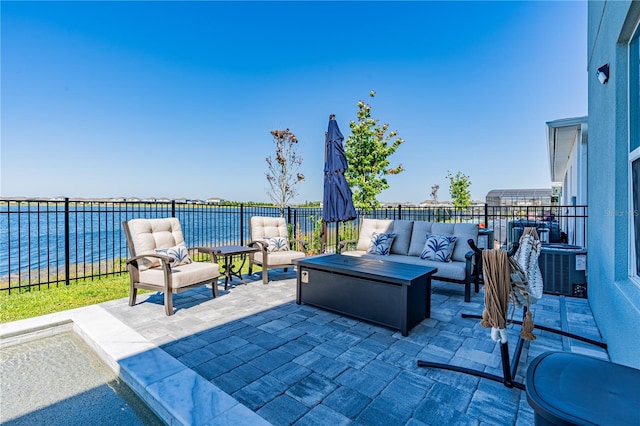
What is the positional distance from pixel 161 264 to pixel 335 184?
9.56ft

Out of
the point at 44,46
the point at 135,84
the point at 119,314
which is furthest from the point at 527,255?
the point at 135,84

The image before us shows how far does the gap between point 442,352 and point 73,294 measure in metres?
5.00

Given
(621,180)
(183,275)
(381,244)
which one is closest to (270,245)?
(183,275)

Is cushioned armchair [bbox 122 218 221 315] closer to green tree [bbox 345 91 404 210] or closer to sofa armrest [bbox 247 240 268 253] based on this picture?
sofa armrest [bbox 247 240 268 253]

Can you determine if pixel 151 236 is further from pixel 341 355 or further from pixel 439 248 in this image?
pixel 439 248

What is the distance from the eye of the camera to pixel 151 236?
4.06 m

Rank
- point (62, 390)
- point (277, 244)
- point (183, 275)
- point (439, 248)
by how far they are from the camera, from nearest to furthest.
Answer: point (62, 390)
point (183, 275)
point (439, 248)
point (277, 244)

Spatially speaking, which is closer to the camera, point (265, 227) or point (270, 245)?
point (270, 245)

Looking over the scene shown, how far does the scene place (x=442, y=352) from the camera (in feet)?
8.46

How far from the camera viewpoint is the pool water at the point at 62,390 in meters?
1.88

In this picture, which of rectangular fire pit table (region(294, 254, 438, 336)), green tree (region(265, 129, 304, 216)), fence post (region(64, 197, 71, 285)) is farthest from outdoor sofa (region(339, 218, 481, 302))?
green tree (region(265, 129, 304, 216))

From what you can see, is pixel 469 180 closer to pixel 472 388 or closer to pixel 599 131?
pixel 599 131

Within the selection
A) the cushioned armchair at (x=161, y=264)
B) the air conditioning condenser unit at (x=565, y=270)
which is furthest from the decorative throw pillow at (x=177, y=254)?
the air conditioning condenser unit at (x=565, y=270)

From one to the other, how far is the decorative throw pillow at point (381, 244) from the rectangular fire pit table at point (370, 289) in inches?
47.7
